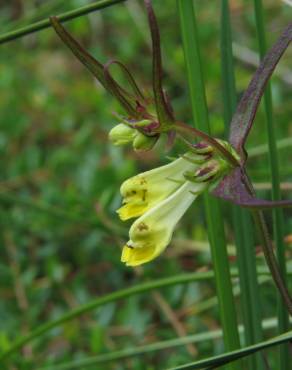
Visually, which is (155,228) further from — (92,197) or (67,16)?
(92,197)

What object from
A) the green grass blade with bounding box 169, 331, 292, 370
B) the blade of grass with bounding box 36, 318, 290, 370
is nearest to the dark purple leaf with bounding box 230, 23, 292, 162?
the green grass blade with bounding box 169, 331, 292, 370

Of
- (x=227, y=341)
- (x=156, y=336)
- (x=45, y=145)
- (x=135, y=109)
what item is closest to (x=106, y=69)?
(x=135, y=109)

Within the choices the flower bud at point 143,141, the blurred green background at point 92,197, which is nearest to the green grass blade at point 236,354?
the flower bud at point 143,141

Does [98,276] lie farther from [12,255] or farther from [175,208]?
[175,208]

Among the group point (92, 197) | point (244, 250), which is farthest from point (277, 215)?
point (92, 197)

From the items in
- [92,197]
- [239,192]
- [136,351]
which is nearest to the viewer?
[239,192]
